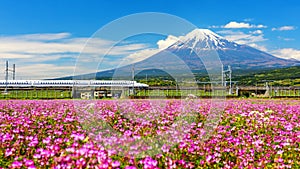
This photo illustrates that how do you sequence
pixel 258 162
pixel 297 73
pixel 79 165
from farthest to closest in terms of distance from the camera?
pixel 297 73 → pixel 258 162 → pixel 79 165

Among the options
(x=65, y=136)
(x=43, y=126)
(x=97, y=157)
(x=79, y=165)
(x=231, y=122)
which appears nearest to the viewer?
(x=79, y=165)

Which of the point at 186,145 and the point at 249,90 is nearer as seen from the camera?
the point at 186,145

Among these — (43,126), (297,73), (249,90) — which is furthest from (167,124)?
(297,73)

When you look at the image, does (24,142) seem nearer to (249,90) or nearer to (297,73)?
(249,90)

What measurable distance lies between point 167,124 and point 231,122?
6.14 ft

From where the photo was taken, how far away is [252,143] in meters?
5.52

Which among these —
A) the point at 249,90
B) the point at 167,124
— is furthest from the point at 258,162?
the point at 249,90

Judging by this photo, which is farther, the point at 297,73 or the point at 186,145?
the point at 297,73

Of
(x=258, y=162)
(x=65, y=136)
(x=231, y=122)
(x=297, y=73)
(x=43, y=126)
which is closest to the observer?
(x=258, y=162)

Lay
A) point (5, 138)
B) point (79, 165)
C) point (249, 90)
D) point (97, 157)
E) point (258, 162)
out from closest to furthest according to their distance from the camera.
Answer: point (79, 165) < point (97, 157) < point (258, 162) < point (5, 138) < point (249, 90)

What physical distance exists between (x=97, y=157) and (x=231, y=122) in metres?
4.89

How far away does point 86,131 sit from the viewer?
20.5ft

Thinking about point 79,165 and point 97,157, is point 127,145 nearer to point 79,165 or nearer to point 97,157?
point 97,157

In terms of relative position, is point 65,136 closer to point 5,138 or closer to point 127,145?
point 5,138
